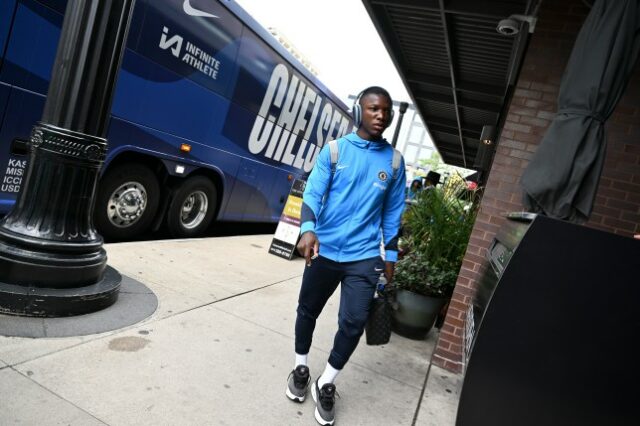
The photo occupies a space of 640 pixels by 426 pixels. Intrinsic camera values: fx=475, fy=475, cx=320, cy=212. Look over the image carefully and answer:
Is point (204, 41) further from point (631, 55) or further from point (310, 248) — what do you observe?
point (631, 55)

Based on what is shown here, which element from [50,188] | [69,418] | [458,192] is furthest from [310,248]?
[458,192]

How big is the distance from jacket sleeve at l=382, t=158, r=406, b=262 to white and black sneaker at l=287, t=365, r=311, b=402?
0.89 m

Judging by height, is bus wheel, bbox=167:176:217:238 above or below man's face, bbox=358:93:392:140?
below

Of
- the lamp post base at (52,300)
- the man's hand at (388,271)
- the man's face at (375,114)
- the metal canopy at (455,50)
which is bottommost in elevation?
the lamp post base at (52,300)

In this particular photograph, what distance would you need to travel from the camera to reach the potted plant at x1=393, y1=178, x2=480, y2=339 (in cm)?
470

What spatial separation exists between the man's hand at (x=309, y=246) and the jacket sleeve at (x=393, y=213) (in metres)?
0.52

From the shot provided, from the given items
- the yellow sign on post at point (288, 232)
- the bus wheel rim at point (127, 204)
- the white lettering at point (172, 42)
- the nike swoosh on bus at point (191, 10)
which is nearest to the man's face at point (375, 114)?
the white lettering at point (172, 42)

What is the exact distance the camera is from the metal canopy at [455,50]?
578 cm

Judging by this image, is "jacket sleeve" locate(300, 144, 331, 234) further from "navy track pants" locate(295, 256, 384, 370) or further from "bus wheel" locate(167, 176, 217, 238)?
"bus wheel" locate(167, 176, 217, 238)

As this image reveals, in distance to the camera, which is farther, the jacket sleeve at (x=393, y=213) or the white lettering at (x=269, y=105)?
the white lettering at (x=269, y=105)

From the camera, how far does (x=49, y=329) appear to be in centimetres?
301

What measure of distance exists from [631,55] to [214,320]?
10.9 ft

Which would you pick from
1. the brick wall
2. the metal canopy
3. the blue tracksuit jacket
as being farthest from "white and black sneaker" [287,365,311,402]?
the metal canopy

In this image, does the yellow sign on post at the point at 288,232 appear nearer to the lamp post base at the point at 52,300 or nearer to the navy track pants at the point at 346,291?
the lamp post base at the point at 52,300
